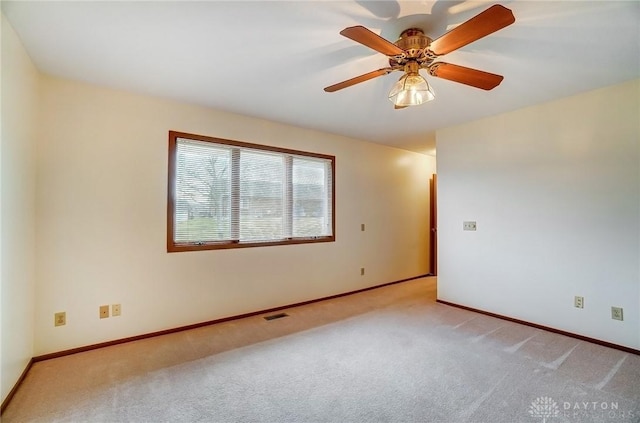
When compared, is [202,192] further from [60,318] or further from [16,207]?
[60,318]

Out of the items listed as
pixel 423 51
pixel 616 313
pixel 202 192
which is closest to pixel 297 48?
pixel 423 51

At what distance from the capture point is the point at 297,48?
2104 millimetres

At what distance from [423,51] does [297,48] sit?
2.83 feet

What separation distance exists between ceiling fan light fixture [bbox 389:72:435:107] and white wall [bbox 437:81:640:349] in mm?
2003

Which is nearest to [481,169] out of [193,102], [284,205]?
[284,205]

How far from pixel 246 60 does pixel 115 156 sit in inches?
62.6

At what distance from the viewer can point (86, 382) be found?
2131 mm

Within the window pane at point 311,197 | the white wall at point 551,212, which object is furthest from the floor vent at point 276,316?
the white wall at point 551,212

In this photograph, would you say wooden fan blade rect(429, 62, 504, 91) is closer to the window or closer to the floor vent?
the window

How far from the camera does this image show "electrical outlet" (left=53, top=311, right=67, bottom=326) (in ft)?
8.22

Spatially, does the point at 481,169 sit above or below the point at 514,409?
above

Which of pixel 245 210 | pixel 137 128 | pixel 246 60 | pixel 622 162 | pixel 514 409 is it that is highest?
pixel 246 60

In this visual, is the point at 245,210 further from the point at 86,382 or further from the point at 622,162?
the point at 622,162

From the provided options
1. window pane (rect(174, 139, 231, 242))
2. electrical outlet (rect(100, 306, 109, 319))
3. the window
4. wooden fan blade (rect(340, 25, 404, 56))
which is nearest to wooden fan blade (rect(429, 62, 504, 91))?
wooden fan blade (rect(340, 25, 404, 56))
